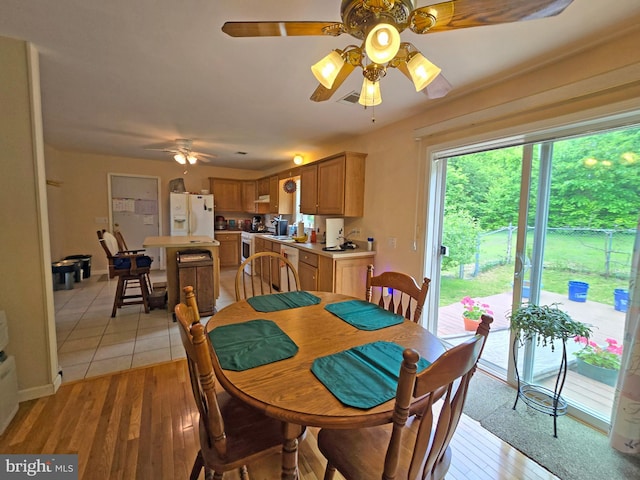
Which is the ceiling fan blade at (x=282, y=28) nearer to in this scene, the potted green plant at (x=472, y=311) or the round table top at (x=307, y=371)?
the round table top at (x=307, y=371)

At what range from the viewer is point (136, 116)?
2.98 meters

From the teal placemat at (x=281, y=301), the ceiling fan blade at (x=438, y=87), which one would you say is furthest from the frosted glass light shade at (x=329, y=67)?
the teal placemat at (x=281, y=301)

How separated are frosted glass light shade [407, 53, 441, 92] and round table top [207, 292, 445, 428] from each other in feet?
3.82

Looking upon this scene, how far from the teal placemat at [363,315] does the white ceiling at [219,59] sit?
1.59 m

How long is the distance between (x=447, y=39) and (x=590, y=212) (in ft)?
4.70

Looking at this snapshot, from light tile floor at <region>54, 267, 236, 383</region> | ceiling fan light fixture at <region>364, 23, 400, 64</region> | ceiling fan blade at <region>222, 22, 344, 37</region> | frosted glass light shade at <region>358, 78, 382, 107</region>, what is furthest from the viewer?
light tile floor at <region>54, 267, 236, 383</region>

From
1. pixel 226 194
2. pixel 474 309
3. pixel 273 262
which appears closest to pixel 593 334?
pixel 474 309

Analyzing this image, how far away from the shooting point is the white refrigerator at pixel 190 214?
532 cm

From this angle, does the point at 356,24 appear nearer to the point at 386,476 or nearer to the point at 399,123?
the point at 386,476

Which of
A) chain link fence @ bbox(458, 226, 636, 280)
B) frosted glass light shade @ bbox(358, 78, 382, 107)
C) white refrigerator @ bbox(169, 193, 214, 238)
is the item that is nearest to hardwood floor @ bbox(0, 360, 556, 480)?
chain link fence @ bbox(458, 226, 636, 280)

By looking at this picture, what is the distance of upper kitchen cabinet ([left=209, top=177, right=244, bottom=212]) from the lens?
6.17 meters

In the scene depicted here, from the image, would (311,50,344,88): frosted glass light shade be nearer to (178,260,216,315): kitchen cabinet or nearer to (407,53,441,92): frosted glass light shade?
(407,53,441,92): frosted glass light shade

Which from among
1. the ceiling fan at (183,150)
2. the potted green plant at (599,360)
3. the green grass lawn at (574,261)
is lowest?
the potted green plant at (599,360)

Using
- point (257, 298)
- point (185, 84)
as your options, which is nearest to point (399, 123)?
point (185, 84)
